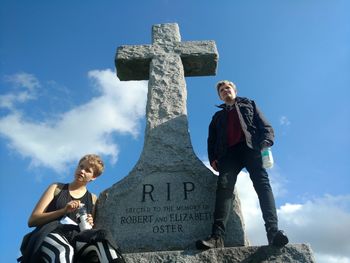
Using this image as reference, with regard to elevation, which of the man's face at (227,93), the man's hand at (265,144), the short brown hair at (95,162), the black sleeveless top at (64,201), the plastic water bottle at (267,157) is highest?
the man's face at (227,93)

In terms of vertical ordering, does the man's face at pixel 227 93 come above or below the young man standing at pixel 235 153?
above

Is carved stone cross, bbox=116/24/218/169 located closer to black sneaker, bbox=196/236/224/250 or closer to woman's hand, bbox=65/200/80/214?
black sneaker, bbox=196/236/224/250

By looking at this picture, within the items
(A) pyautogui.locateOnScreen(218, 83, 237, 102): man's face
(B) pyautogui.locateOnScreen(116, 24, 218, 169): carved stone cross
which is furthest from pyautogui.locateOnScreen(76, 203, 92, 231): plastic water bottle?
(A) pyautogui.locateOnScreen(218, 83, 237, 102): man's face

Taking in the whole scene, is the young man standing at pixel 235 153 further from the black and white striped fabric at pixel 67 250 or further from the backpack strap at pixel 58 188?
the backpack strap at pixel 58 188

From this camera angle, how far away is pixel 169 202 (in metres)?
4.06

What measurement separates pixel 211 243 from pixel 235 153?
102 cm

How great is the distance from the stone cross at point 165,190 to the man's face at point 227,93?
0.58m

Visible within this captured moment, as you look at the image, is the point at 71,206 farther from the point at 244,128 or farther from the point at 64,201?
the point at 244,128

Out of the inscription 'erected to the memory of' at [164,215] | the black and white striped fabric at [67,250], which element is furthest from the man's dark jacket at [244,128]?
the black and white striped fabric at [67,250]

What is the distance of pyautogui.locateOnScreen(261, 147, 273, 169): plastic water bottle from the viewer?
12.7ft

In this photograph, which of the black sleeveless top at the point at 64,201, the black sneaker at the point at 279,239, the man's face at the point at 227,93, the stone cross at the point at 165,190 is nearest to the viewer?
the black sleeveless top at the point at 64,201

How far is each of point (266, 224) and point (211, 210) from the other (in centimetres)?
72

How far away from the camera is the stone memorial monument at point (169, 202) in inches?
130

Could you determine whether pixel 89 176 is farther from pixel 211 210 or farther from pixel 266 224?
pixel 266 224
